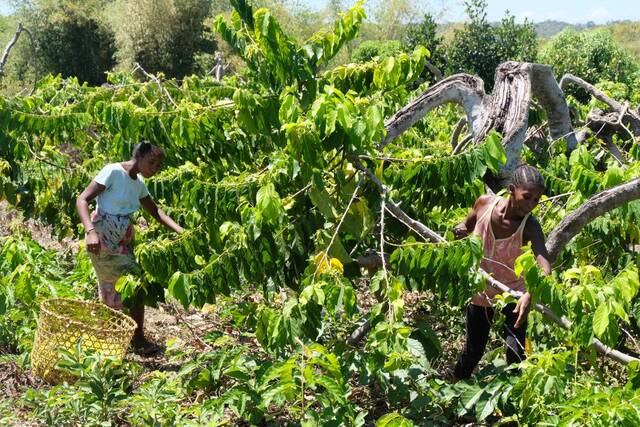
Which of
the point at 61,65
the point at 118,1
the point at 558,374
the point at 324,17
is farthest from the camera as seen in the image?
the point at 324,17

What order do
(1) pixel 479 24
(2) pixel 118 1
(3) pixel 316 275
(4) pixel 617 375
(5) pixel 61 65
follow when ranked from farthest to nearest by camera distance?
(2) pixel 118 1, (5) pixel 61 65, (1) pixel 479 24, (4) pixel 617 375, (3) pixel 316 275

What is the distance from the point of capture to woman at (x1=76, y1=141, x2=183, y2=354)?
14.1ft

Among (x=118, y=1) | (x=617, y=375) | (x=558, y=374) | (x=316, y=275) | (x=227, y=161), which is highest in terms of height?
(x=118, y=1)

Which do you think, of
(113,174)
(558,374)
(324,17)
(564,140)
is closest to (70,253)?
(113,174)

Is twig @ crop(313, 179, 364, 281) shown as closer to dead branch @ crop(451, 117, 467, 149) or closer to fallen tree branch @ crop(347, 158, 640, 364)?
fallen tree branch @ crop(347, 158, 640, 364)

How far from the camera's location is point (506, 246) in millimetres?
3551

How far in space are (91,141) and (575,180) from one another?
4.21m

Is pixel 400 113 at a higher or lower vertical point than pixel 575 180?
higher

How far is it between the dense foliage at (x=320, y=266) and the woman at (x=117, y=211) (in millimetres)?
140

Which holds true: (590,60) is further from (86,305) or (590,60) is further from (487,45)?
(86,305)

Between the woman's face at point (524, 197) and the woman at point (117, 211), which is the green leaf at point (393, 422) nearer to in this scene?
the woman's face at point (524, 197)

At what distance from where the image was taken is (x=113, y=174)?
14.3 feet

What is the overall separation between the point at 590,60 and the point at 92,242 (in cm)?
1384

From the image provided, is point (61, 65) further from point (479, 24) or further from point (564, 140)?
point (564, 140)
